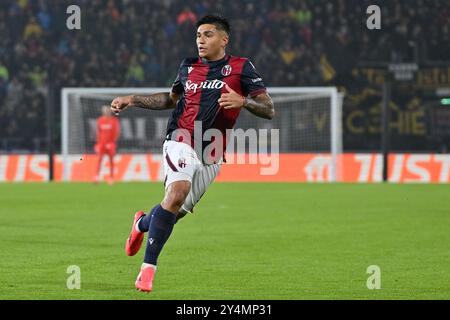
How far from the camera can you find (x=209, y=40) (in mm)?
8211

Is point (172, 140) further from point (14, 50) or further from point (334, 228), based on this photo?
point (14, 50)

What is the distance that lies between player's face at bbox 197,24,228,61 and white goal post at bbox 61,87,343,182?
1696 cm

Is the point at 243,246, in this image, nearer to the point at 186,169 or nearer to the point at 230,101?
the point at 186,169

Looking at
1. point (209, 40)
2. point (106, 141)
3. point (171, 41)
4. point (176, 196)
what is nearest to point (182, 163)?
point (176, 196)

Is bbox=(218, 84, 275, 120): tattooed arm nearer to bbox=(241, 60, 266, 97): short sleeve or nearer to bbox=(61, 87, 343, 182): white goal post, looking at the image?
bbox=(241, 60, 266, 97): short sleeve

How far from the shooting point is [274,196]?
19.9 metres

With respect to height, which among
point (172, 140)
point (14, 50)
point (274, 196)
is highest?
point (14, 50)

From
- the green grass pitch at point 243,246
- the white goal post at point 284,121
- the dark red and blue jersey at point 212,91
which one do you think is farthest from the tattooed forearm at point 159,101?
the white goal post at point 284,121

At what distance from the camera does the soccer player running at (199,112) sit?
25.8 ft

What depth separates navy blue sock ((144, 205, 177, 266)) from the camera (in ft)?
25.3

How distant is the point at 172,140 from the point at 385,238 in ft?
15.8

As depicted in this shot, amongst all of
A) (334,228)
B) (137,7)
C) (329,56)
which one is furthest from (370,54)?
(334,228)

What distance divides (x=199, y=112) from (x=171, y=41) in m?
21.8

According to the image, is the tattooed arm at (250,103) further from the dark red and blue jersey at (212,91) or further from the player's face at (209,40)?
the player's face at (209,40)
